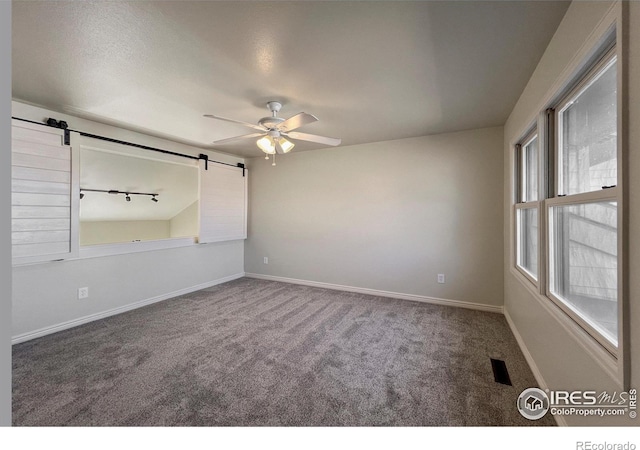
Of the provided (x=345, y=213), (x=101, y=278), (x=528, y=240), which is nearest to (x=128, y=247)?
(x=101, y=278)

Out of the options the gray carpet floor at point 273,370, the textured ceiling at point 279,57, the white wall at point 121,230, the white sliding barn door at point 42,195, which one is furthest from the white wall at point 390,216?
the white sliding barn door at point 42,195

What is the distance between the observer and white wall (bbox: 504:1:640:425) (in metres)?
0.99

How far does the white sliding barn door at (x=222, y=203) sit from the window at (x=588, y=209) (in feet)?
13.9

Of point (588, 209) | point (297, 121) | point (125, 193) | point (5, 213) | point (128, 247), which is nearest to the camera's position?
point (5, 213)

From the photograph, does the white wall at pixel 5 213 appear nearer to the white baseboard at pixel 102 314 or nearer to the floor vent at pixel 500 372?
the floor vent at pixel 500 372

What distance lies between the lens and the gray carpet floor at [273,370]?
5.43ft

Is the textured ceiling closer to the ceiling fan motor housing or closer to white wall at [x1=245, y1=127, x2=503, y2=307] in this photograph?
the ceiling fan motor housing

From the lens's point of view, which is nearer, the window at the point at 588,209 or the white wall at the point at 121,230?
the window at the point at 588,209

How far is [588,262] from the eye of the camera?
1489 mm

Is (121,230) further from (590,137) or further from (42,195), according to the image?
(590,137)

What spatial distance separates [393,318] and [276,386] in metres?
1.73

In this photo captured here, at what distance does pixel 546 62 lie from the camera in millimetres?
1815

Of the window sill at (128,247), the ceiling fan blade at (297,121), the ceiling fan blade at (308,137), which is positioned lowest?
the window sill at (128,247)

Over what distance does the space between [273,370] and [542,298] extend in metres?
2.09
